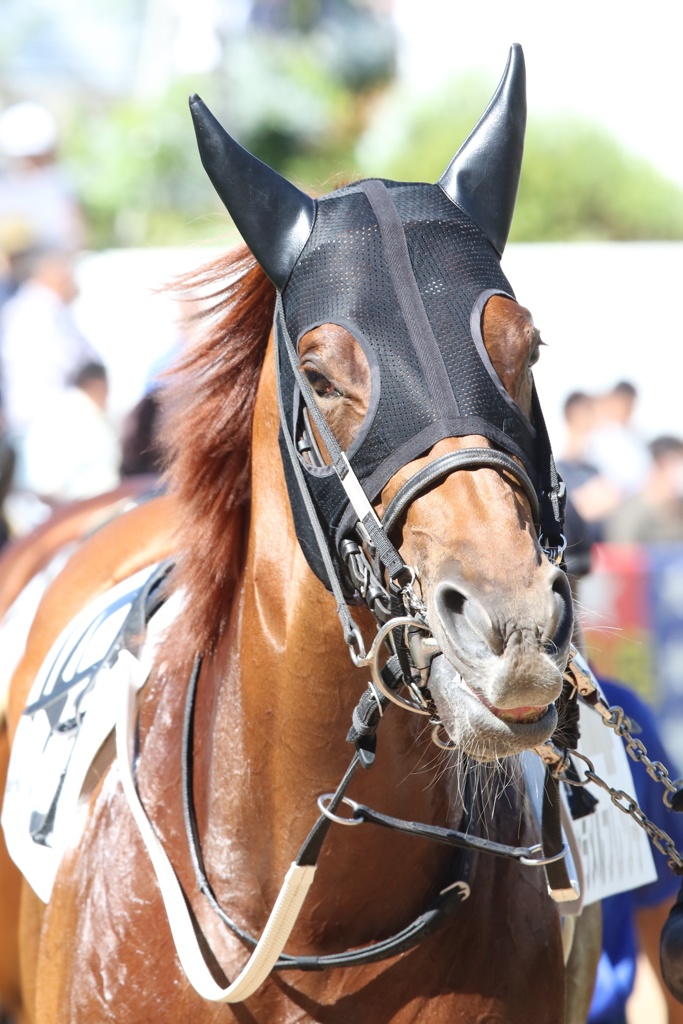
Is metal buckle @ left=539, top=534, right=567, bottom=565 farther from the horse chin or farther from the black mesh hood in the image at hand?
the horse chin

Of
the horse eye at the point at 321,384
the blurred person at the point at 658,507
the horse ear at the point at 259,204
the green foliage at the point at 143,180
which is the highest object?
the green foliage at the point at 143,180

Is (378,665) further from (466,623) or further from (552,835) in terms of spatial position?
(552,835)

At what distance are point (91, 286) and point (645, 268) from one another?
4.34 metres

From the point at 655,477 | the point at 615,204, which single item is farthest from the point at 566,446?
the point at 615,204

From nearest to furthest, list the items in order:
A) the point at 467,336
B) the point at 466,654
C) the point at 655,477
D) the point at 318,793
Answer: the point at 466,654
the point at 467,336
the point at 318,793
the point at 655,477

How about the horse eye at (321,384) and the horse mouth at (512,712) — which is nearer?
the horse mouth at (512,712)

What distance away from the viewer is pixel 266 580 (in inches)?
96.0

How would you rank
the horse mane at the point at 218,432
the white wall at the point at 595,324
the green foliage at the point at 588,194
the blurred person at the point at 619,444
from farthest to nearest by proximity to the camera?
the green foliage at the point at 588,194 → the white wall at the point at 595,324 → the blurred person at the point at 619,444 → the horse mane at the point at 218,432

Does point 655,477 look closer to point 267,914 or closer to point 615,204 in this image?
point 267,914

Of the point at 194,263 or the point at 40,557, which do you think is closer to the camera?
the point at 194,263

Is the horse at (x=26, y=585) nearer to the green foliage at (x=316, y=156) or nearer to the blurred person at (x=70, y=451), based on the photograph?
the blurred person at (x=70, y=451)

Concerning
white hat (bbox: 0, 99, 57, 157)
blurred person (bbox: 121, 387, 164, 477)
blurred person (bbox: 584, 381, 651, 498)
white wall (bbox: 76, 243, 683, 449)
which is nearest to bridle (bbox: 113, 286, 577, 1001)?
blurred person (bbox: 121, 387, 164, 477)

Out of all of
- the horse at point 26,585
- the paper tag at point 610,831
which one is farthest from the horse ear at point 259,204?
the paper tag at point 610,831

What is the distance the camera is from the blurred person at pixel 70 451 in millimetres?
7211
